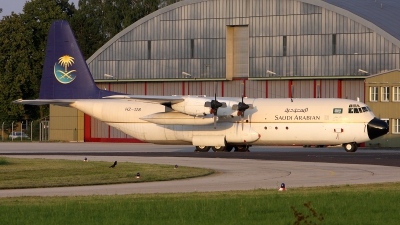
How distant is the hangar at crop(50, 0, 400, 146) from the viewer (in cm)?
5947

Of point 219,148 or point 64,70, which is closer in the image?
point 219,148

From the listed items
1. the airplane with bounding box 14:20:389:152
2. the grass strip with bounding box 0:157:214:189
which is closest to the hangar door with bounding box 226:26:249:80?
the airplane with bounding box 14:20:389:152

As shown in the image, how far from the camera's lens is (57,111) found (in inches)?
2864

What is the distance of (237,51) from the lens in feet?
212

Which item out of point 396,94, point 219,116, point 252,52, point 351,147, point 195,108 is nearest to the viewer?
point 351,147

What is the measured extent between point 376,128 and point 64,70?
74.2 feet

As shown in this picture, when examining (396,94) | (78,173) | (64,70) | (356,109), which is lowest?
(78,173)

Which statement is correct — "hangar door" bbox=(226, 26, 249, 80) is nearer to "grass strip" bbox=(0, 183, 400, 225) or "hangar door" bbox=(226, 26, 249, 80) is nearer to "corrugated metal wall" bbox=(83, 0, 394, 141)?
"corrugated metal wall" bbox=(83, 0, 394, 141)

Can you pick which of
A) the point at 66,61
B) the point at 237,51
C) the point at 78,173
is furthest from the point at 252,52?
the point at 78,173

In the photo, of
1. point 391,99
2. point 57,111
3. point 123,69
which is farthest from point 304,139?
point 57,111

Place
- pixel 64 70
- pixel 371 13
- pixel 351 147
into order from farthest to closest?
pixel 371 13 → pixel 64 70 → pixel 351 147

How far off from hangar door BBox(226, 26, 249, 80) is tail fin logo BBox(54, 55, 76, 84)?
686 inches

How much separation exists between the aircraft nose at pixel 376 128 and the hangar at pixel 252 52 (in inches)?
490

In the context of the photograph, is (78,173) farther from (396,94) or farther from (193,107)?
(396,94)
